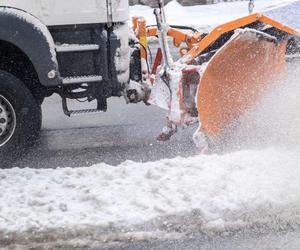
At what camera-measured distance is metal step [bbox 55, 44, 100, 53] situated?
616 centimetres

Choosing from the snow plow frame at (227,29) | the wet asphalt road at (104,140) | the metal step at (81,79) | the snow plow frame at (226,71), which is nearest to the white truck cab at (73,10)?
the metal step at (81,79)

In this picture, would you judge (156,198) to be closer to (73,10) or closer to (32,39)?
(32,39)

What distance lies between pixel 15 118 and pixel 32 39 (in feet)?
2.68

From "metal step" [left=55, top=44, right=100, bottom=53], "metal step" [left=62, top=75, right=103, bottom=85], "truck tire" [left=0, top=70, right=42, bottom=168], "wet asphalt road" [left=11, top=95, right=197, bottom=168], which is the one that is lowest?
"wet asphalt road" [left=11, top=95, right=197, bottom=168]

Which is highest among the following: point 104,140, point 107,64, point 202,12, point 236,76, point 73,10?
point 73,10

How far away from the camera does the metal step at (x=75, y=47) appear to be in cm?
616

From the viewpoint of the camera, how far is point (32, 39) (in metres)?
5.96

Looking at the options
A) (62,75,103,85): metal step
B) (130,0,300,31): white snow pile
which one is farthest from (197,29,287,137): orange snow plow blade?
(130,0,300,31): white snow pile

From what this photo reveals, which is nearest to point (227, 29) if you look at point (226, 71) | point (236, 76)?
point (226, 71)

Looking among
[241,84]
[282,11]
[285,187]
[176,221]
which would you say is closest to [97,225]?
[176,221]

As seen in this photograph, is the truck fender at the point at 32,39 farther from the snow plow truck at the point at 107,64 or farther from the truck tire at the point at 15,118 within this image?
the truck tire at the point at 15,118

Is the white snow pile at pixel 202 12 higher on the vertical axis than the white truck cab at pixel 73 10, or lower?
lower

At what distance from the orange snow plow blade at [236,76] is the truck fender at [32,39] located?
4.79ft

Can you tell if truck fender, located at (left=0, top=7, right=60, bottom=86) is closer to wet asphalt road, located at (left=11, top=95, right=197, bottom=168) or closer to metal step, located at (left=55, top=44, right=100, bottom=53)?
metal step, located at (left=55, top=44, right=100, bottom=53)
